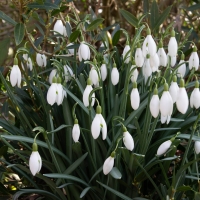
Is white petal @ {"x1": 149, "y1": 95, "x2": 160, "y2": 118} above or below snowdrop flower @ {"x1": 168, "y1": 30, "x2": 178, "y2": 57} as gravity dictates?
below

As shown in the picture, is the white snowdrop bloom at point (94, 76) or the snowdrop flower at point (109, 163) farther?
the white snowdrop bloom at point (94, 76)

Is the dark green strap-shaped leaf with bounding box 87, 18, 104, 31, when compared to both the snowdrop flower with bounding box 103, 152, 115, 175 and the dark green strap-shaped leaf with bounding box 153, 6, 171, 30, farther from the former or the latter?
the snowdrop flower with bounding box 103, 152, 115, 175

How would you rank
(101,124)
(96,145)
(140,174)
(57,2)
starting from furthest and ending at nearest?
(57,2) < (96,145) < (140,174) < (101,124)

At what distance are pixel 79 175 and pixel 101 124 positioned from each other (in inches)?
13.5

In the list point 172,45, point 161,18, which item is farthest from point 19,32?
point 161,18

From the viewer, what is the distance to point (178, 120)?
146 cm

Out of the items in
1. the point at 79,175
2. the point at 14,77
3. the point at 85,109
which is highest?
the point at 14,77

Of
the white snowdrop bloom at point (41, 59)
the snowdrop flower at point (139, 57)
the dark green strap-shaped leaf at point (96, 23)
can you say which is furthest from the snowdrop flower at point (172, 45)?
the white snowdrop bloom at point (41, 59)

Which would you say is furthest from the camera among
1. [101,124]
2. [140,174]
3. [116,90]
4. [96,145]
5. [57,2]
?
[116,90]

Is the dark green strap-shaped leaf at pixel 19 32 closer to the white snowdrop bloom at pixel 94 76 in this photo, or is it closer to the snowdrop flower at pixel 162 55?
the white snowdrop bloom at pixel 94 76

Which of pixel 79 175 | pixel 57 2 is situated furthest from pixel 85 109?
pixel 57 2

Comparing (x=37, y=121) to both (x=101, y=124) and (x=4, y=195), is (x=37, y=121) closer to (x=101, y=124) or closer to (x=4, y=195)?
(x=4, y=195)

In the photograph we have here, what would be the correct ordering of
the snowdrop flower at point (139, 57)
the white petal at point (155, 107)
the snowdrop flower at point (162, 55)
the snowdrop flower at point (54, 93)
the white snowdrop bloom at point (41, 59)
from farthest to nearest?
the white snowdrop bloom at point (41, 59), the snowdrop flower at point (162, 55), the snowdrop flower at point (139, 57), the snowdrop flower at point (54, 93), the white petal at point (155, 107)

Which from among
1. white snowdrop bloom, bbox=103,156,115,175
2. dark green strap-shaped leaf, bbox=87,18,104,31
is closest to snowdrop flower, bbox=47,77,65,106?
white snowdrop bloom, bbox=103,156,115,175
